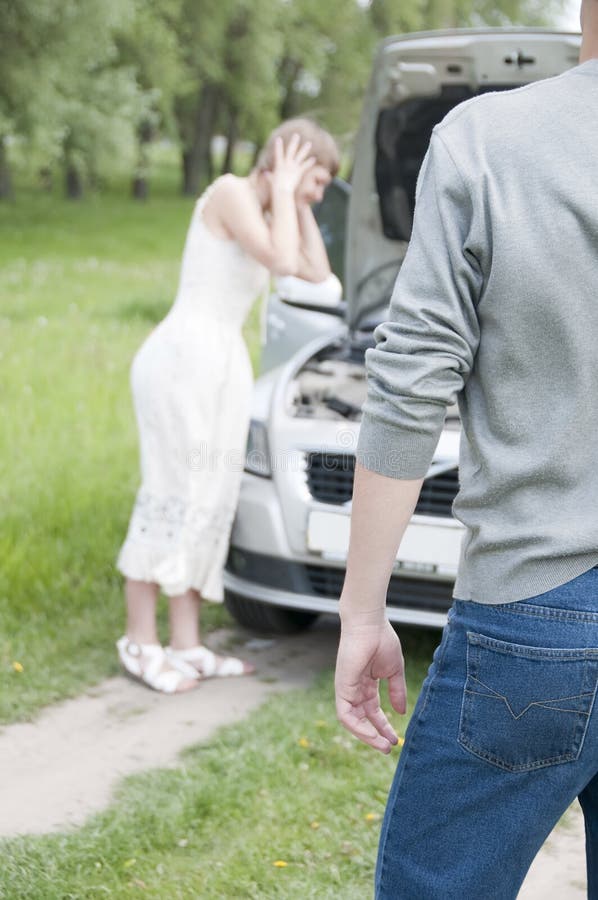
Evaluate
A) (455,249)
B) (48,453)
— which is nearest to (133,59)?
(48,453)

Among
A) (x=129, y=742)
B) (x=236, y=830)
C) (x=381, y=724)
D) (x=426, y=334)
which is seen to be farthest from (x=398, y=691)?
(x=129, y=742)

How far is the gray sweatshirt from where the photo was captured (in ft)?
4.95

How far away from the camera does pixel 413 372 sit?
1577 millimetres

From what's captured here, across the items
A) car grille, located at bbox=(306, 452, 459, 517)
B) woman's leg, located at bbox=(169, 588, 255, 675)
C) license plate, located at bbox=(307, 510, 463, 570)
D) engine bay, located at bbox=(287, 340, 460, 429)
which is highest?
engine bay, located at bbox=(287, 340, 460, 429)

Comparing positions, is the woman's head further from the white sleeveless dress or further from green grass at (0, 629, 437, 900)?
green grass at (0, 629, 437, 900)

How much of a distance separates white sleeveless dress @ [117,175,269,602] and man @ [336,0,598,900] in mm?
2952

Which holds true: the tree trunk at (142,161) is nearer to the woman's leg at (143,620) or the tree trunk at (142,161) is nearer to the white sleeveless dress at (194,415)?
the white sleeveless dress at (194,415)

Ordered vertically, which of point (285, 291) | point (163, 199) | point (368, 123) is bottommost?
point (163, 199)

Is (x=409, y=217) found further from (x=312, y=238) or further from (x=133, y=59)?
(x=133, y=59)

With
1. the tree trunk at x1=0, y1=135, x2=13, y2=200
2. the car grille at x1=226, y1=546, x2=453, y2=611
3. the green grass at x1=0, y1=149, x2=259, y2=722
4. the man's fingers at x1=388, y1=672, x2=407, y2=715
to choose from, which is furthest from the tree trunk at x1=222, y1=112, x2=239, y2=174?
the man's fingers at x1=388, y1=672, x2=407, y2=715

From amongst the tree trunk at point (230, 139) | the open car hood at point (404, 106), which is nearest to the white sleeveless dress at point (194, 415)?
the open car hood at point (404, 106)

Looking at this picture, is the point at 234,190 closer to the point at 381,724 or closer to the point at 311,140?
the point at 311,140

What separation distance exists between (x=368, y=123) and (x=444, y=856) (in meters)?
4.24

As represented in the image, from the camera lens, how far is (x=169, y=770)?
12.8 feet
